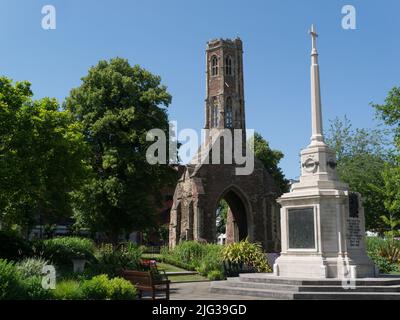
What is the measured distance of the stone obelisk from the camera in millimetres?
13328

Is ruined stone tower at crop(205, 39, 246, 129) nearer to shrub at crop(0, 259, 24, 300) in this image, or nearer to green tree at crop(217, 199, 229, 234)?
green tree at crop(217, 199, 229, 234)

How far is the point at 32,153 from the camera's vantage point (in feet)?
59.1

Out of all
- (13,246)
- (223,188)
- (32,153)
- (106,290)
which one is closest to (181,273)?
(13,246)

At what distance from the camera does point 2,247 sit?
19938 mm

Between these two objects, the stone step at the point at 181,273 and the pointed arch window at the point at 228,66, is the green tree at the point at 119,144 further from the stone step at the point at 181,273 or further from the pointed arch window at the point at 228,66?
the pointed arch window at the point at 228,66

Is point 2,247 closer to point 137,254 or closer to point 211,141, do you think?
point 137,254

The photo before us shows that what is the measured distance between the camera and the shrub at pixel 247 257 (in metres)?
20.5

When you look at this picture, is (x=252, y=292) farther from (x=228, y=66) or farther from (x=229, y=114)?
(x=228, y=66)

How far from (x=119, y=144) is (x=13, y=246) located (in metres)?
12.8

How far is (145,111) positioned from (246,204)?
1520 cm

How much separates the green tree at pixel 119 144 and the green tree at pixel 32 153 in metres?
8.02

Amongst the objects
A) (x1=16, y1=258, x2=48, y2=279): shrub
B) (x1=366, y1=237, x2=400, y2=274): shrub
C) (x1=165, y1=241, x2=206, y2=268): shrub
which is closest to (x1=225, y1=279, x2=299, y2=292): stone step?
(x1=16, y1=258, x2=48, y2=279): shrub
